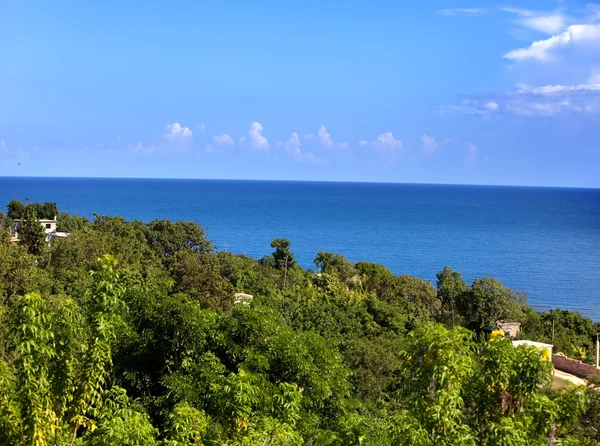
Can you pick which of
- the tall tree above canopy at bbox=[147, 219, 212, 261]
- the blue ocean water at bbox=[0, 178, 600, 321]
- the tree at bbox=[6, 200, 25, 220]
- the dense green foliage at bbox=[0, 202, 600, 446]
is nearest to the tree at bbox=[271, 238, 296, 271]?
the tall tree above canopy at bbox=[147, 219, 212, 261]

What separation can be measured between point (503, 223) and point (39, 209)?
10496 centimetres

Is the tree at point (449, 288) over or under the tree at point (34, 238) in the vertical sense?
under

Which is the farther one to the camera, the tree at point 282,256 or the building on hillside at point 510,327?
the tree at point 282,256

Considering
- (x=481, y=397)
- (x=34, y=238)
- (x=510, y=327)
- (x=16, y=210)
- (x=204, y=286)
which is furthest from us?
(x=16, y=210)

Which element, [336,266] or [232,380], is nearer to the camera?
[232,380]

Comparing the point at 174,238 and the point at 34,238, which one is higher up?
the point at 34,238

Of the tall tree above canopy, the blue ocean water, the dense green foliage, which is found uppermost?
the dense green foliage

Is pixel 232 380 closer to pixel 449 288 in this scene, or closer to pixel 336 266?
pixel 449 288

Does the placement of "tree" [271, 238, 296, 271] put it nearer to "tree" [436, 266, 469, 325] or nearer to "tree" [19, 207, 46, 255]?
"tree" [436, 266, 469, 325]

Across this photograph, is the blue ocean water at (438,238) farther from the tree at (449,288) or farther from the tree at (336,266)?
the tree at (336,266)

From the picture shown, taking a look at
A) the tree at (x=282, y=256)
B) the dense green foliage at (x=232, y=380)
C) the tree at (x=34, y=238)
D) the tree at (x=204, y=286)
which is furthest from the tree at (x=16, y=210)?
the dense green foliage at (x=232, y=380)

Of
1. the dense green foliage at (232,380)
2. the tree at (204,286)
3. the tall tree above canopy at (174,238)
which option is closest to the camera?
the dense green foliage at (232,380)

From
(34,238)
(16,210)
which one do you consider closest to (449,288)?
(34,238)

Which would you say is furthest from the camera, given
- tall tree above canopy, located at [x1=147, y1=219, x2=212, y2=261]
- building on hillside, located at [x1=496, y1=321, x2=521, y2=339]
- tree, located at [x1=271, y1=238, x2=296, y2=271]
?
tree, located at [x1=271, y1=238, x2=296, y2=271]
